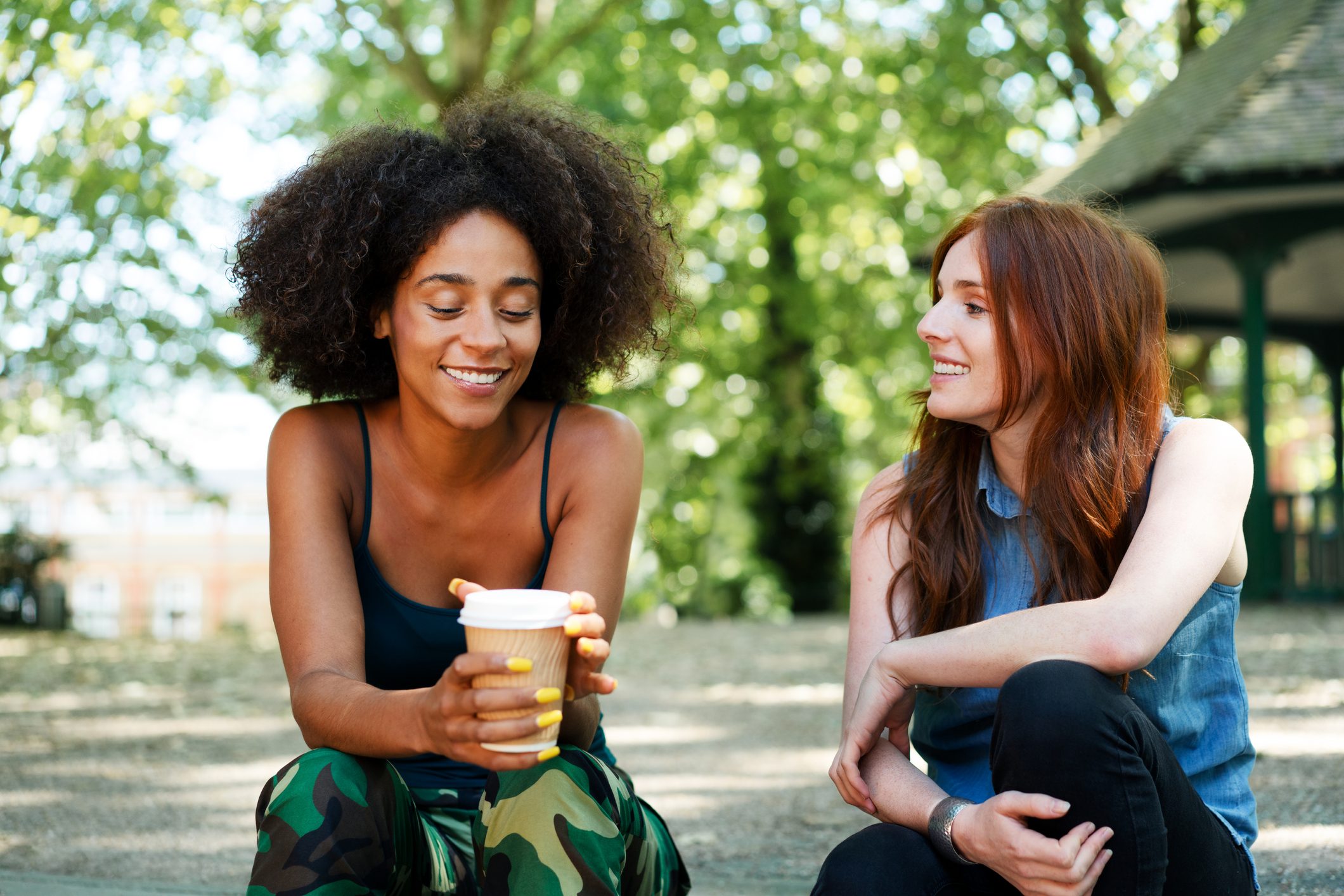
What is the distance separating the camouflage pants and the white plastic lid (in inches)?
15.2

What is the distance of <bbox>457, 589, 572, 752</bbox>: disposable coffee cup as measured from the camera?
1674 millimetres

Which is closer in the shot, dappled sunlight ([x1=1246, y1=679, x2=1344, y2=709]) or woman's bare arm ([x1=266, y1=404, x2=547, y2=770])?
woman's bare arm ([x1=266, y1=404, x2=547, y2=770])

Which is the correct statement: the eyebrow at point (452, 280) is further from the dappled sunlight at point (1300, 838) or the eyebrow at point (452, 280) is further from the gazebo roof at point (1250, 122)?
the gazebo roof at point (1250, 122)

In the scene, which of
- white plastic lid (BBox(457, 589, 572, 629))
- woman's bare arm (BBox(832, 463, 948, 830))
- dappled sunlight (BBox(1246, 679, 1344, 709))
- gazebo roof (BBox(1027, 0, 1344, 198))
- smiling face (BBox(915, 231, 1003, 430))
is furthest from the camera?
gazebo roof (BBox(1027, 0, 1344, 198))

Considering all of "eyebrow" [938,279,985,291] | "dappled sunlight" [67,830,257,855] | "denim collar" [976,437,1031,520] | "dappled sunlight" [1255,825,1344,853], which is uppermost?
Answer: "eyebrow" [938,279,985,291]

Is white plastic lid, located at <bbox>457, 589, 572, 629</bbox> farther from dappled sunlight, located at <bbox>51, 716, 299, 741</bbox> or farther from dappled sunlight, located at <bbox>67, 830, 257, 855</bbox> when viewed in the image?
dappled sunlight, located at <bbox>51, 716, 299, 741</bbox>

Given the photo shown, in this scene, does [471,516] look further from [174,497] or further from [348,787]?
[174,497]

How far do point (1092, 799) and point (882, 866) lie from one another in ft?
1.17

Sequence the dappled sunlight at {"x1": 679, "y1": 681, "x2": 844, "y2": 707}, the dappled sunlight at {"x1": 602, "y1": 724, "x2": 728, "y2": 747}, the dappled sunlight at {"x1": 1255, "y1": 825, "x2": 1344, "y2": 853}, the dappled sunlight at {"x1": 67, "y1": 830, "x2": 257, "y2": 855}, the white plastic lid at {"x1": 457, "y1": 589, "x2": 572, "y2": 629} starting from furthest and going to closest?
Result: the dappled sunlight at {"x1": 679, "y1": 681, "x2": 844, "y2": 707} → the dappled sunlight at {"x1": 602, "y1": 724, "x2": 728, "y2": 747} → the dappled sunlight at {"x1": 67, "y1": 830, "x2": 257, "y2": 855} → the dappled sunlight at {"x1": 1255, "y1": 825, "x2": 1344, "y2": 853} → the white plastic lid at {"x1": 457, "y1": 589, "x2": 572, "y2": 629}

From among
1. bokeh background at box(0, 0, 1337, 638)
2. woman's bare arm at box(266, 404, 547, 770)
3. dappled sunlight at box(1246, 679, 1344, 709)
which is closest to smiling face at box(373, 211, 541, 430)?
woman's bare arm at box(266, 404, 547, 770)

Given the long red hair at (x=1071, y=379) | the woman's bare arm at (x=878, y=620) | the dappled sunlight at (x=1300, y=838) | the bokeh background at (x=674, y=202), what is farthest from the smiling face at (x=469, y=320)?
the bokeh background at (x=674, y=202)

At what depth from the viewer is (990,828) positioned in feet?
6.12

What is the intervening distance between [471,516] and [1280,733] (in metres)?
3.83

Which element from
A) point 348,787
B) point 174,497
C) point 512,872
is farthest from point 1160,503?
point 174,497
